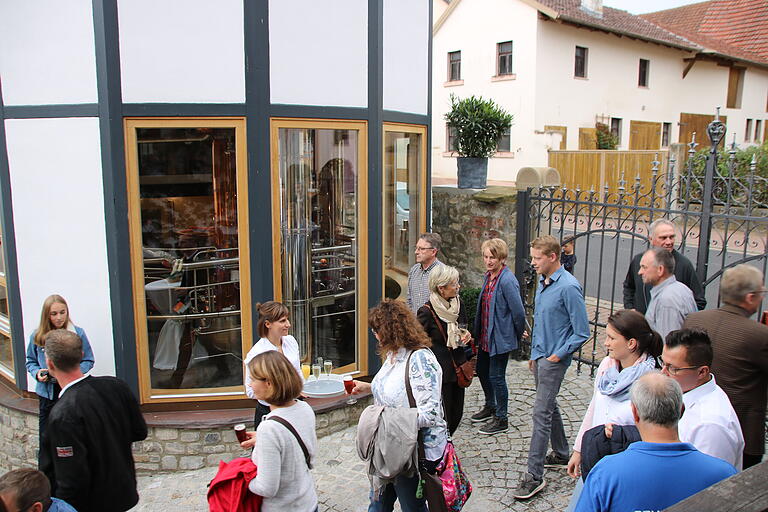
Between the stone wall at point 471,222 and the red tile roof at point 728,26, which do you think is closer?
the stone wall at point 471,222

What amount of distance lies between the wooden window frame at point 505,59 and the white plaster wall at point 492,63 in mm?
147

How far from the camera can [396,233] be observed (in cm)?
635

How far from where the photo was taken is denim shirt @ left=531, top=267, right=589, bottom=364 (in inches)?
166

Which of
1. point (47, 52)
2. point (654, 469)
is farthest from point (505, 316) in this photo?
point (47, 52)

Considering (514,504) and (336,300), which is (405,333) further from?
(336,300)

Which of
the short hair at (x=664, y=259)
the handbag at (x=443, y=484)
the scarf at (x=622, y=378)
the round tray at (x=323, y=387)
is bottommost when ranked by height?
the round tray at (x=323, y=387)

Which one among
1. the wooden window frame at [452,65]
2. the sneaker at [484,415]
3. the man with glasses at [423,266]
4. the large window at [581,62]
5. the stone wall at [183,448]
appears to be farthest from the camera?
the wooden window frame at [452,65]

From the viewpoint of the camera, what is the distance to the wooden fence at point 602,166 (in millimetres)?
16641

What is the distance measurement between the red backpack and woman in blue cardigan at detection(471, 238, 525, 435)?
2866 millimetres

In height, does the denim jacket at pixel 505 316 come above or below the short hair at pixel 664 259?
below

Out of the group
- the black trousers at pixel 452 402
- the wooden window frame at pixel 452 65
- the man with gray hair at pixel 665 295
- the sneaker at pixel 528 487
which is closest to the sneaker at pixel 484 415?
the black trousers at pixel 452 402

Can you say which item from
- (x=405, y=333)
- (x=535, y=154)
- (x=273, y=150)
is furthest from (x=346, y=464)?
(x=535, y=154)

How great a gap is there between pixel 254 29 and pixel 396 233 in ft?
7.94

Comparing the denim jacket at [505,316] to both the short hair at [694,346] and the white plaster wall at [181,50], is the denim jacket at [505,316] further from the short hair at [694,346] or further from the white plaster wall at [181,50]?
the white plaster wall at [181,50]
